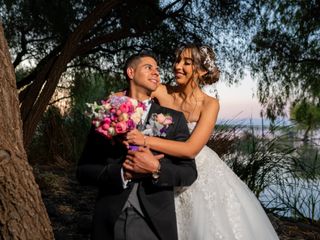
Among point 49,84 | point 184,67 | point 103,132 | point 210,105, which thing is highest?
point 49,84

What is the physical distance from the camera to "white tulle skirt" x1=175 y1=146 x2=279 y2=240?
332cm

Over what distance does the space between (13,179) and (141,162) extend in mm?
835

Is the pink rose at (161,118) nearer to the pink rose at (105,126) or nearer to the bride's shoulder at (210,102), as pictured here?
the pink rose at (105,126)

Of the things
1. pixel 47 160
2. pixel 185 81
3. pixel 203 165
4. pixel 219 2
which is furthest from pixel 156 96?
pixel 47 160

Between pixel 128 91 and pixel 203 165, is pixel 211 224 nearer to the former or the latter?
pixel 203 165

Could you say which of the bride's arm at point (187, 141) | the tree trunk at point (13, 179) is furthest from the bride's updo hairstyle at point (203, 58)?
the tree trunk at point (13, 179)

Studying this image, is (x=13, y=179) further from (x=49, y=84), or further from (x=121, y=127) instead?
(x=49, y=84)

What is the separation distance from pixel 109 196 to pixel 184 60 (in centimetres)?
114

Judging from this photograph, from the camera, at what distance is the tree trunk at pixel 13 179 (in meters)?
2.94

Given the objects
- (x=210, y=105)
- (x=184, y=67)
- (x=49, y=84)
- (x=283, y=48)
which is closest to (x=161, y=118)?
(x=210, y=105)

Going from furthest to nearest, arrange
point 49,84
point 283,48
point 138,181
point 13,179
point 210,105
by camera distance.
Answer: point 283,48 < point 49,84 < point 210,105 < point 13,179 < point 138,181

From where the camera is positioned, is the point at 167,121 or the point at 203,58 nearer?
the point at 167,121

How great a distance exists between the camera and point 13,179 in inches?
116

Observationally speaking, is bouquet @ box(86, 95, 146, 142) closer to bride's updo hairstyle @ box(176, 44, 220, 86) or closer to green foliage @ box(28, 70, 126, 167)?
bride's updo hairstyle @ box(176, 44, 220, 86)
